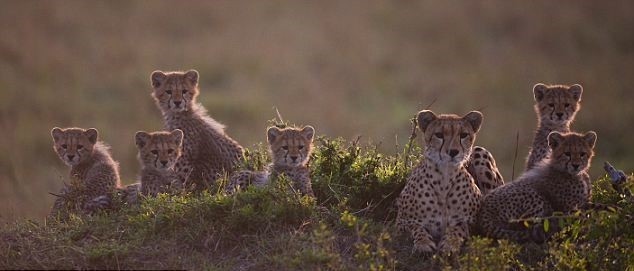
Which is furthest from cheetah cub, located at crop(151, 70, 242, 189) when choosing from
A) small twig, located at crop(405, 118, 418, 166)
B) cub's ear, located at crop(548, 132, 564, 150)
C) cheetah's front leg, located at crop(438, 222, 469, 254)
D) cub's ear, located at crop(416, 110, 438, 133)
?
cub's ear, located at crop(548, 132, 564, 150)

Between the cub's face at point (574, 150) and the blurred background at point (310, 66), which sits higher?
the blurred background at point (310, 66)

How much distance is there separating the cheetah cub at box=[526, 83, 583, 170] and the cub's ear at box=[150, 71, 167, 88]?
266cm

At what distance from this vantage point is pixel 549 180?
7.27m

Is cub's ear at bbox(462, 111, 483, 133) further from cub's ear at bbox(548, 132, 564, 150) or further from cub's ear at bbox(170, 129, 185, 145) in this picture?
cub's ear at bbox(170, 129, 185, 145)

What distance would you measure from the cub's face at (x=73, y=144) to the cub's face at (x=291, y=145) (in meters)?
1.27

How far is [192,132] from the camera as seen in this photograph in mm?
8477

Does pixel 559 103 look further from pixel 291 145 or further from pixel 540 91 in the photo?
pixel 291 145

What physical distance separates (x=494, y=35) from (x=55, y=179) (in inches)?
395

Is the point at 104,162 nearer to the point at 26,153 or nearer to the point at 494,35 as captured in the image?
the point at 26,153

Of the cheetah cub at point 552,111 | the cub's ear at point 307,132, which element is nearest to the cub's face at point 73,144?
the cub's ear at point 307,132

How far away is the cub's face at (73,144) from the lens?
7895mm

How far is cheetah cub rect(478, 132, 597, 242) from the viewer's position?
705 centimetres

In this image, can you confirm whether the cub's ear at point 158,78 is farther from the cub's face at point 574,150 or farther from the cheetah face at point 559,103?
the cub's face at point 574,150

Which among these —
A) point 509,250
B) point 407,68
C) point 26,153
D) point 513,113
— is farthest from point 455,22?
point 509,250
